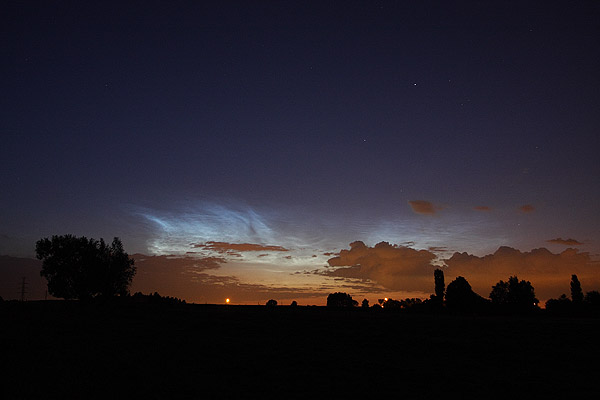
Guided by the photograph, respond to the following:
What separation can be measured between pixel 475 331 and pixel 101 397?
29482mm

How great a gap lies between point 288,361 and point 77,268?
64.1m

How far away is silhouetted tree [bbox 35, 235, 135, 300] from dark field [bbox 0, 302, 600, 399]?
39.0 metres

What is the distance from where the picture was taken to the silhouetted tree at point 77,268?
6900 cm

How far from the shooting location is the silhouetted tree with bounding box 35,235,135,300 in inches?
2717

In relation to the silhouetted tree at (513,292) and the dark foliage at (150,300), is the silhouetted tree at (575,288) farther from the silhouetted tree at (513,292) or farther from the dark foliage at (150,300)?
the dark foliage at (150,300)

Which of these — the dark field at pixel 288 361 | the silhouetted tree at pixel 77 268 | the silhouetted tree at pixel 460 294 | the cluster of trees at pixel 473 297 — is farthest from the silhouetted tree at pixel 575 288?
the silhouetted tree at pixel 77 268

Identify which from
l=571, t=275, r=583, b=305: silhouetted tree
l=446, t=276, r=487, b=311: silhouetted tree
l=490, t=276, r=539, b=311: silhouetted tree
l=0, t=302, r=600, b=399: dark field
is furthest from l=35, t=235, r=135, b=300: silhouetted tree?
l=571, t=275, r=583, b=305: silhouetted tree

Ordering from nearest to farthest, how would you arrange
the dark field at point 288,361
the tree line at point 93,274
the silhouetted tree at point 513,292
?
1. the dark field at point 288,361
2. the tree line at point 93,274
3. the silhouetted tree at point 513,292

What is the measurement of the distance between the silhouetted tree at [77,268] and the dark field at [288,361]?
39027 mm

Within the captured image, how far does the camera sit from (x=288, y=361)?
69.2 ft

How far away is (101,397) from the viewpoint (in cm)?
1472

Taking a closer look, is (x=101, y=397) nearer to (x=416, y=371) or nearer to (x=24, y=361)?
(x=24, y=361)

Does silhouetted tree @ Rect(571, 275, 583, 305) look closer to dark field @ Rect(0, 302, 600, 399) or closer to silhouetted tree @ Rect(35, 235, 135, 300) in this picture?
dark field @ Rect(0, 302, 600, 399)

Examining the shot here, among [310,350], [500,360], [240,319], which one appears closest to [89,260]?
[240,319]
